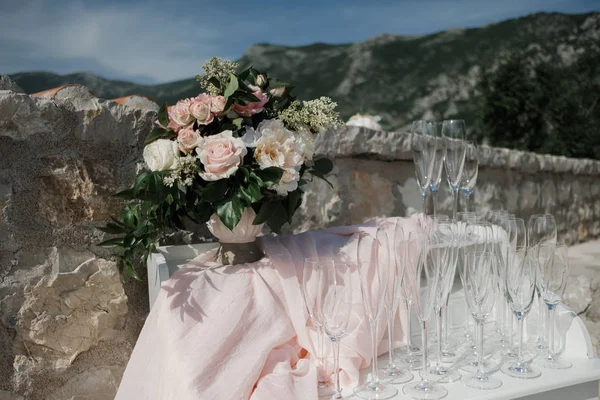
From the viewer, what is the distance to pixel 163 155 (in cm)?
117

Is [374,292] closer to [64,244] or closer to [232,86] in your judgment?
[232,86]

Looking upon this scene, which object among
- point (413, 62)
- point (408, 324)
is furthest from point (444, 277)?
point (413, 62)

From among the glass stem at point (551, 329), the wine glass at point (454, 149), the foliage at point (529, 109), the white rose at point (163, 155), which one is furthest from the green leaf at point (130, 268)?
the foliage at point (529, 109)

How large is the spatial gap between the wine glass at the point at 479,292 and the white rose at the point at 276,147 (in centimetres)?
45

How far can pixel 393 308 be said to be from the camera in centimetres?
110

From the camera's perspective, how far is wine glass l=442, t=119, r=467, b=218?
60.3 inches

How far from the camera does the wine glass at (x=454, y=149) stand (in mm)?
1531

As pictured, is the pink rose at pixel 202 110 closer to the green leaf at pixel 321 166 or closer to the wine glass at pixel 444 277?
the green leaf at pixel 321 166

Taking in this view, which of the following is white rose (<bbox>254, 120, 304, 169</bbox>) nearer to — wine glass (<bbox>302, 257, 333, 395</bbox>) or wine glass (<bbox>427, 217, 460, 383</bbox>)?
wine glass (<bbox>302, 257, 333, 395</bbox>)

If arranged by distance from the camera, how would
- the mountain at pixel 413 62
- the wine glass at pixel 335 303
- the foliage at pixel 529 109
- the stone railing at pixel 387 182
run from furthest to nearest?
the mountain at pixel 413 62
the foliage at pixel 529 109
the stone railing at pixel 387 182
the wine glass at pixel 335 303

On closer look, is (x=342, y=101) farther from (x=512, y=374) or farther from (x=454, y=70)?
(x=512, y=374)

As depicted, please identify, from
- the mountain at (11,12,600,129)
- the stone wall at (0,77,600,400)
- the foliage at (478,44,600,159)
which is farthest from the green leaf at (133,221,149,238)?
the mountain at (11,12,600,129)

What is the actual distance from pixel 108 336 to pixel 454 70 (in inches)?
923

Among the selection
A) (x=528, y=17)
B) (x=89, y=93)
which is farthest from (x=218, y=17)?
(x=89, y=93)
